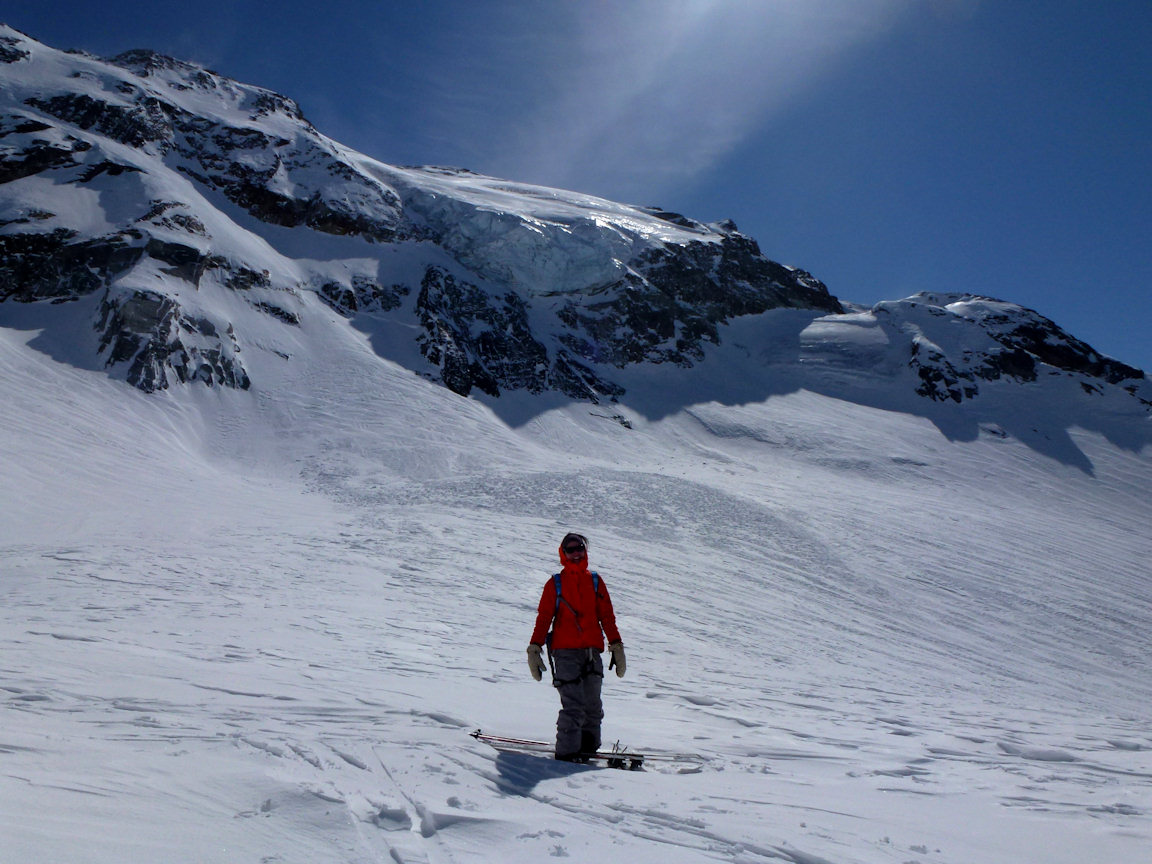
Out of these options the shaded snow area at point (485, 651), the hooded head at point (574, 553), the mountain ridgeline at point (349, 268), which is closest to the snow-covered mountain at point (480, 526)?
the shaded snow area at point (485, 651)

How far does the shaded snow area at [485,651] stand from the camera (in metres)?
3.57

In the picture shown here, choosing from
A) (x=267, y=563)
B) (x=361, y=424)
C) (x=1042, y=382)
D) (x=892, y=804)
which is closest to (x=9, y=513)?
(x=267, y=563)

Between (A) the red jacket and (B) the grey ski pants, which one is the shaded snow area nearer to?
(B) the grey ski pants

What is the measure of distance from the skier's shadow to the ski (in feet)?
0.48

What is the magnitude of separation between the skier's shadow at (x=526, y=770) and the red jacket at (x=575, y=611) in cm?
83

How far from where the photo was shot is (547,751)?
17.3 ft

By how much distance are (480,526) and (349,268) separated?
34.2 metres

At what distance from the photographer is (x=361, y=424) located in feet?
102

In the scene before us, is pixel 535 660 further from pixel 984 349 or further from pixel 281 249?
pixel 984 349

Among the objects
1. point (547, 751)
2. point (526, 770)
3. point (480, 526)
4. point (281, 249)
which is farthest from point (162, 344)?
point (526, 770)

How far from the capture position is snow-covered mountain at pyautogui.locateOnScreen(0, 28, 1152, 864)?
Result: 12.9 ft

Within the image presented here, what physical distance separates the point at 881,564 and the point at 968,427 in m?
34.8

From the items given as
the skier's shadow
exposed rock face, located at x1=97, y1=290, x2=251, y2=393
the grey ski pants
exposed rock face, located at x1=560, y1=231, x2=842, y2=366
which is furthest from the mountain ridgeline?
the skier's shadow

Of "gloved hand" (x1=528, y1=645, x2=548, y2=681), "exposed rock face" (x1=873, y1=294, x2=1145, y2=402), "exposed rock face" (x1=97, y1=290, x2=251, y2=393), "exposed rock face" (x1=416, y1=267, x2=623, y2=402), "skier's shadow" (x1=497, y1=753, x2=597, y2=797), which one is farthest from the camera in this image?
"exposed rock face" (x1=873, y1=294, x2=1145, y2=402)
